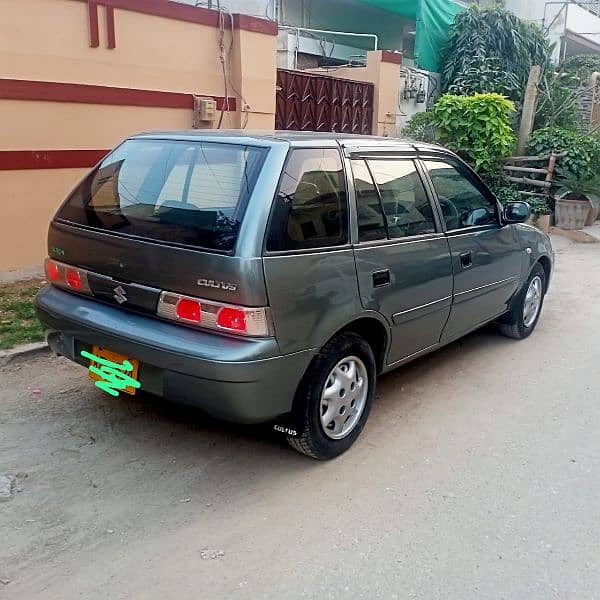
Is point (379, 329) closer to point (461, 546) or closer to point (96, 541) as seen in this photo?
point (461, 546)

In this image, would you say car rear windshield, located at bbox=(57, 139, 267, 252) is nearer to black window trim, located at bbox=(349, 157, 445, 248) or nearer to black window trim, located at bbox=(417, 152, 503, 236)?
black window trim, located at bbox=(349, 157, 445, 248)

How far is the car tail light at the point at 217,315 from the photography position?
9.65 ft

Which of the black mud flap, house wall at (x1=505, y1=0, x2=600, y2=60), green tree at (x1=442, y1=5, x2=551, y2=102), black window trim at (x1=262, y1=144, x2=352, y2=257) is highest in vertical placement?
house wall at (x1=505, y1=0, x2=600, y2=60)

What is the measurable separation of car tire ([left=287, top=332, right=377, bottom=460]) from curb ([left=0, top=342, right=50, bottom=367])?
2.25 m

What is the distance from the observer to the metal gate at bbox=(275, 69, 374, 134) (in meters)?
9.17

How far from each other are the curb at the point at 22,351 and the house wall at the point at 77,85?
182 cm

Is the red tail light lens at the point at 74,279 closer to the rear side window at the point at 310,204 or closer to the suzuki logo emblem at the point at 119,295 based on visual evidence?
the suzuki logo emblem at the point at 119,295

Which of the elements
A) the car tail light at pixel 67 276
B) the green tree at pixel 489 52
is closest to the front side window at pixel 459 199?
the car tail light at pixel 67 276

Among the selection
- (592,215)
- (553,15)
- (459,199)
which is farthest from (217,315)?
(553,15)

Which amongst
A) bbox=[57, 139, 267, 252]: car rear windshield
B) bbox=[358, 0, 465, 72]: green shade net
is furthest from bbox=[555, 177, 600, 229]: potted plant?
bbox=[57, 139, 267, 252]: car rear windshield

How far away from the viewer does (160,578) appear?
2.58 m

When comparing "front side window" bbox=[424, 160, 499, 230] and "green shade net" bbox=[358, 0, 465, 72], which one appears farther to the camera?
"green shade net" bbox=[358, 0, 465, 72]

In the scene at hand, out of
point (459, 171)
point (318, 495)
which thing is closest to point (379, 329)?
point (318, 495)

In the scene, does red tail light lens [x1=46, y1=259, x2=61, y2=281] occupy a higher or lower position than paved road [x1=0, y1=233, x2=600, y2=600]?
higher
